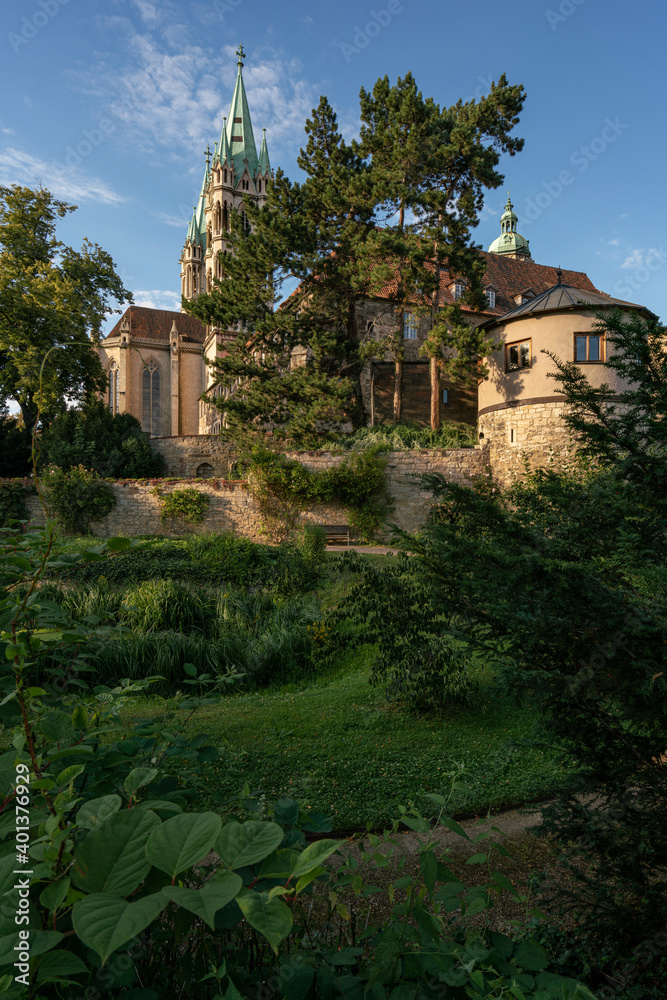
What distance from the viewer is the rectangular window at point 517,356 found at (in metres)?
20.0

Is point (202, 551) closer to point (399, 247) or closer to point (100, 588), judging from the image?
point (100, 588)

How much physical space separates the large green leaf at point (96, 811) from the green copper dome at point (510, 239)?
58400mm

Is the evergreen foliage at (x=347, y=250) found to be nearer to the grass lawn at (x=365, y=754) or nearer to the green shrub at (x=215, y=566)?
the green shrub at (x=215, y=566)

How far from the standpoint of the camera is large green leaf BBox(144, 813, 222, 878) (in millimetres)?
767

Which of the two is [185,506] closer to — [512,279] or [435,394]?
[435,394]

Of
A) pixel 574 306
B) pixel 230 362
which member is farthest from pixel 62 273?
pixel 574 306

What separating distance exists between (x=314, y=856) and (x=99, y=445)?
2533 cm

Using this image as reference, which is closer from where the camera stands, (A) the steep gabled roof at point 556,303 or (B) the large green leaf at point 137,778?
(B) the large green leaf at point 137,778

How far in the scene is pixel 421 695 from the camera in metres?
5.61

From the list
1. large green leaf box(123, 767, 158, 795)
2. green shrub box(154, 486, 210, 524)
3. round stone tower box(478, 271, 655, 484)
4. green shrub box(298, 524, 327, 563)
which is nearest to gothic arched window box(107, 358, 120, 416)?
green shrub box(154, 486, 210, 524)

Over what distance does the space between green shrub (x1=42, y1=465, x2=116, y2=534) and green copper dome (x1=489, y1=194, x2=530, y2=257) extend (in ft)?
153

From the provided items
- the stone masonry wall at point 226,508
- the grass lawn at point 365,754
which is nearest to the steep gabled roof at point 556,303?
the stone masonry wall at point 226,508

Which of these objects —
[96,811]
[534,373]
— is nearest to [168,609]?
[96,811]

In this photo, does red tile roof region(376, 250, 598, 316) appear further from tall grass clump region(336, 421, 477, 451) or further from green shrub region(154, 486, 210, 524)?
green shrub region(154, 486, 210, 524)
